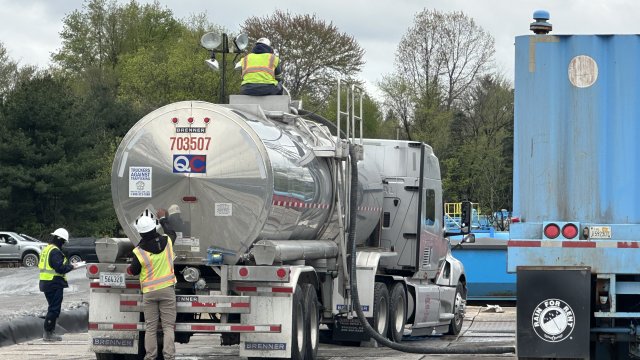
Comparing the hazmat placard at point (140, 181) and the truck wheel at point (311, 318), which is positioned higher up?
the hazmat placard at point (140, 181)

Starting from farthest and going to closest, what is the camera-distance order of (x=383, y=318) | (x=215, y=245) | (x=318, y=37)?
(x=318, y=37) < (x=383, y=318) < (x=215, y=245)

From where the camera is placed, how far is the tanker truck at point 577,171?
10531 millimetres

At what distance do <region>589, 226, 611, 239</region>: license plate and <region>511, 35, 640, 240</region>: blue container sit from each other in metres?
0.09

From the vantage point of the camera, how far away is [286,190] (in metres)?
14.8

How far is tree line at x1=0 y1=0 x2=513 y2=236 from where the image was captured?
5653 centimetres

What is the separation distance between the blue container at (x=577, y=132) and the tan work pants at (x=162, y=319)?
4856mm

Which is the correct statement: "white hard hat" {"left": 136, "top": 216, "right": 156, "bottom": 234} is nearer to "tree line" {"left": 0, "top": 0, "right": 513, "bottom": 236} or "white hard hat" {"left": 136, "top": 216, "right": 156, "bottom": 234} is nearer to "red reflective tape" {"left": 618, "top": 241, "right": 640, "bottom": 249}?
"red reflective tape" {"left": 618, "top": 241, "right": 640, "bottom": 249}

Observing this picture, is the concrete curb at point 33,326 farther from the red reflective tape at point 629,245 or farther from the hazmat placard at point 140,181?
the red reflective tape at point 629,245

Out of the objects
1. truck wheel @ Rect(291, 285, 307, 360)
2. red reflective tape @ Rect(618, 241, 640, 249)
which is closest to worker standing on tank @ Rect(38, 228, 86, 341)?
truck wheel @ Rect(291, 285, 307, 360)

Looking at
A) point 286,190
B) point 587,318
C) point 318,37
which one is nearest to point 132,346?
point 286,190

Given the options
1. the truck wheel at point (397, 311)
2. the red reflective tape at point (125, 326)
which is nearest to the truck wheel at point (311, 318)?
the red reflective tape at point (125, 326)

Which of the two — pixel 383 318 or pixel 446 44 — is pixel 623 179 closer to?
pixel 383 318

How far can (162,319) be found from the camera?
14172mm

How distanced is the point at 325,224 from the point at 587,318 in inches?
256
